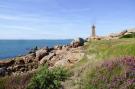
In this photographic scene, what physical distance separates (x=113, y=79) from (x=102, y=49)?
1911 cm

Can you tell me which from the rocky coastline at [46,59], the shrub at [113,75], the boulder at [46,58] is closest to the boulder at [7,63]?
the rocky coastline at [46,59]

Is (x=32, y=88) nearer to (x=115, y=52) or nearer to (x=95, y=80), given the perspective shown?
(x=95, y=80)

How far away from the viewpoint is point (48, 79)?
17.9 metres

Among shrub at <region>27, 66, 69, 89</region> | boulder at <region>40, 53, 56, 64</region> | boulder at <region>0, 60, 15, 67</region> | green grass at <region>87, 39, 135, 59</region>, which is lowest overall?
boulder at <region>0, 60, 15, 67</region>

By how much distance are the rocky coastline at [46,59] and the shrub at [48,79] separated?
18852 millimetres

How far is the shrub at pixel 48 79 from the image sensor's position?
57.4 ft

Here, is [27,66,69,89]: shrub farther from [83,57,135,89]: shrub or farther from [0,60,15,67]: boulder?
[0,60,15,67]: boulder

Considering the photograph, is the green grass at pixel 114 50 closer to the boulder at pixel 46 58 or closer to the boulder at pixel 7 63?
the boulder at pixel 46 58

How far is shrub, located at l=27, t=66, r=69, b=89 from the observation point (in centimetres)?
1750

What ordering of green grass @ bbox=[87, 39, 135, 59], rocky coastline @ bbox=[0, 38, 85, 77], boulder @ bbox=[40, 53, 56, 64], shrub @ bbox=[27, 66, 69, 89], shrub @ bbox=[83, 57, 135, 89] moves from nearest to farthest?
1. shrub @ bbox=[83, 57, 135, 89]
2. shrub @ bbox=[27, 66, 69, 89]
3. green grass @ bbox=[87, 39, 135, 59]
4. rocky coastline @ bbox=[0, 38, 85, 77]
5. boulder @ bbox=[40, 53, 56, 64]

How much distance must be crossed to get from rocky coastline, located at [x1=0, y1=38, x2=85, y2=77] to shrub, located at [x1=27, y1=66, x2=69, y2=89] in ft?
61.9

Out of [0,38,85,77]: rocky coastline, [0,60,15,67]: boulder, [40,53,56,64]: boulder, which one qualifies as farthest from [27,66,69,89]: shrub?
[0,60,15,67]: boulder

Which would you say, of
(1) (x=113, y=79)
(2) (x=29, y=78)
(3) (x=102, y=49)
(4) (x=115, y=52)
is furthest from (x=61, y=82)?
(3) (x=102, y=49)

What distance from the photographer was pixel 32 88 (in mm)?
17500
